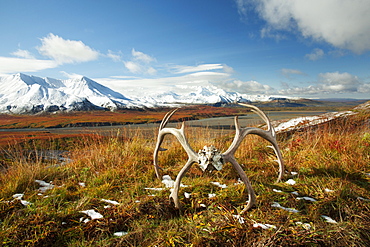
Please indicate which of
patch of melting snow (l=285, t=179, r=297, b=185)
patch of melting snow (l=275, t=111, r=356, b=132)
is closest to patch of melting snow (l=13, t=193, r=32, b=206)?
patch of melting snow (l=285, t=179, r=297, b=185)

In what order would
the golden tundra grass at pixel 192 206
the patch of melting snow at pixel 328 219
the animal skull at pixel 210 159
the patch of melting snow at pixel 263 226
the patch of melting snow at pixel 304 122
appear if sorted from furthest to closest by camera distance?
the patch of melting snow at pixel 304 122, the patch of melting snow at pixel 328 219, the animal skull at pixel 210 159, the patch of melting snow at pixel 263 226, the golden tundra grass at pixel 192 206

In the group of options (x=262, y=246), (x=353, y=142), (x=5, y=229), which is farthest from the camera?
(x=353, y=142)

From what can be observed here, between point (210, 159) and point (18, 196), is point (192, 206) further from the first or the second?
point (18, 196)

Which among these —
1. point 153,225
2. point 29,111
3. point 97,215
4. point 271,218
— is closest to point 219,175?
point 271,218

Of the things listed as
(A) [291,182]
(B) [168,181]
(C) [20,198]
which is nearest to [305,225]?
(A) [291,182]

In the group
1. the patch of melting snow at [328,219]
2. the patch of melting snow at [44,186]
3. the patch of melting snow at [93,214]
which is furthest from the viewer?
the patch of melting snow at [44,186]

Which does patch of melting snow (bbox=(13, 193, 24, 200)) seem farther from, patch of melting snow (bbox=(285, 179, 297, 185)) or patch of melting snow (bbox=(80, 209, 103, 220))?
patch of melting snow (bbox=(285, 179, 297, 185))

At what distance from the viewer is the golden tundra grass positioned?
2.57m

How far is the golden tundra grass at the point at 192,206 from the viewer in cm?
257

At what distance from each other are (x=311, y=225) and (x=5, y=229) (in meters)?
4.52

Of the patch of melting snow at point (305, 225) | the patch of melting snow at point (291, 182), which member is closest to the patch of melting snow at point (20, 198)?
the patch of melting snow at point (305, 225)

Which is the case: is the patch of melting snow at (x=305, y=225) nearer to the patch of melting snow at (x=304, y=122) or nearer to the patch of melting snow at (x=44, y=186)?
the patch of melting snow at (x=44, y=186)

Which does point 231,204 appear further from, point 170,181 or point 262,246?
point 170,181

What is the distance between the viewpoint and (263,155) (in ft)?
22.3
